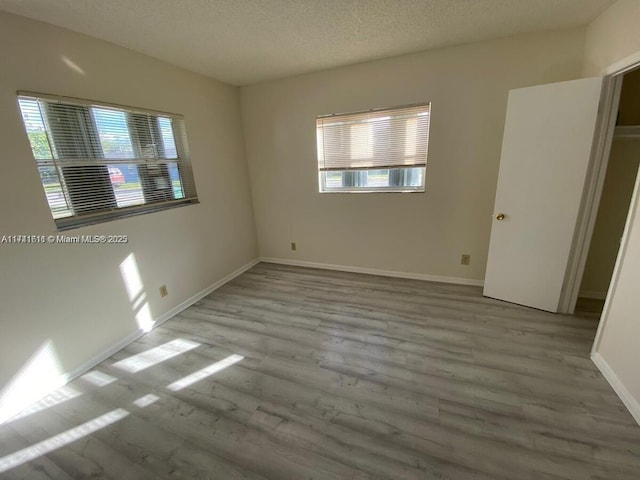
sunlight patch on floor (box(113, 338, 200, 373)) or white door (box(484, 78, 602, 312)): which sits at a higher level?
white door (box(484, 78, 602, 312))

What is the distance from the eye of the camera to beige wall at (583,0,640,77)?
5.29ft

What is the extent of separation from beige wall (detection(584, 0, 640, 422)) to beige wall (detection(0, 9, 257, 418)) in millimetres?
3524

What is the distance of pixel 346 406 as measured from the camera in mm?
1589

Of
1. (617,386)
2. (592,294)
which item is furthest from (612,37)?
(617,386)

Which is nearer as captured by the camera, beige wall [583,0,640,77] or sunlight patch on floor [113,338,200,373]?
beige wall [583,0,640,77]

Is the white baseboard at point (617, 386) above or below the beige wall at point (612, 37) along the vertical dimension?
below

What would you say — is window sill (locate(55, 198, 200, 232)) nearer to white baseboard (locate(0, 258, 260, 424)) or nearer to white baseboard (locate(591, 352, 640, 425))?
white baseboard (locate(0, 258, 260, 424))

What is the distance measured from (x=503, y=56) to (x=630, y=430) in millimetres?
2852

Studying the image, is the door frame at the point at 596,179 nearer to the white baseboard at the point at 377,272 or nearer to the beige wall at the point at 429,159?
the beige wall at the point at 429,159

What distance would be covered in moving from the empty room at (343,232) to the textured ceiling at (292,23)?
0.02 meters

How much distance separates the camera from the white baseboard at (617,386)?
4.71 feet

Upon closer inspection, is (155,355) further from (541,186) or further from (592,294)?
(592,294)

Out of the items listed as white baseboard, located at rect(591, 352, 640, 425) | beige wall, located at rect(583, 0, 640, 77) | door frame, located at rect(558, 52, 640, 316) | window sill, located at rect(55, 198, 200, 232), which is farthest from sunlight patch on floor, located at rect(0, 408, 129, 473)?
beige wall, located at rect(583, 0, 640, 77)

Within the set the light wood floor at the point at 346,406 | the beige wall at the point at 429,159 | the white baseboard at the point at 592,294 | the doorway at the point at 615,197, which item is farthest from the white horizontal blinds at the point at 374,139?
the white baseboard at the point at 592,294
